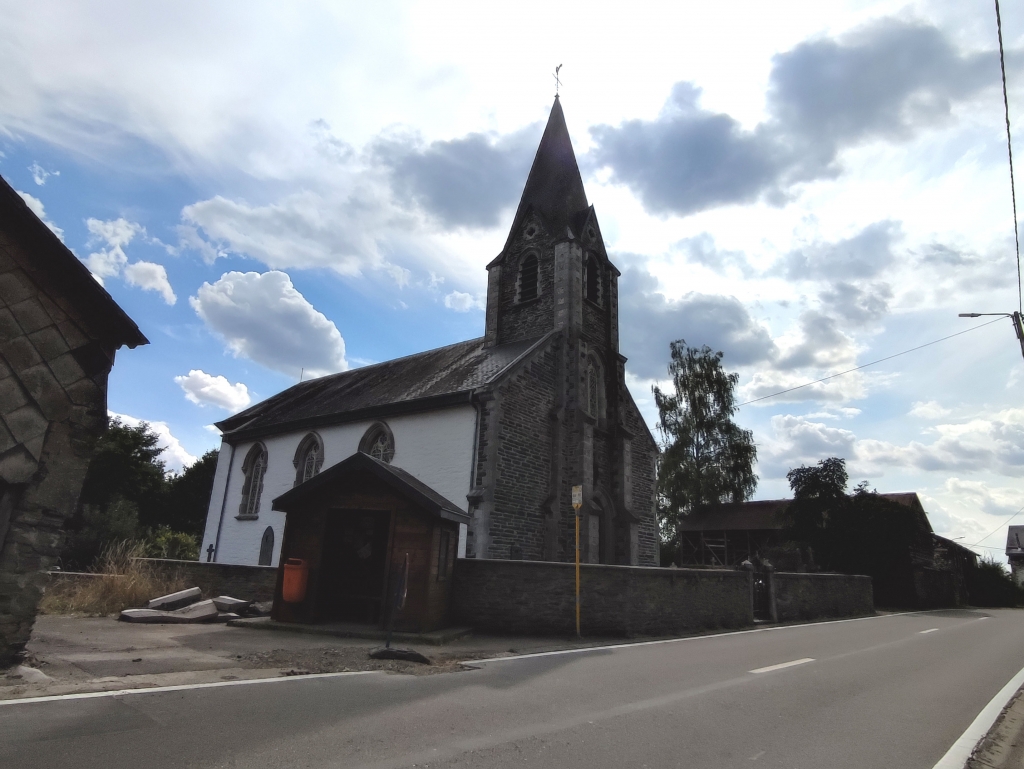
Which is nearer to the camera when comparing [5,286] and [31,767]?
[31,767]

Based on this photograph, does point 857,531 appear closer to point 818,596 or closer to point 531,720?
point 818,596

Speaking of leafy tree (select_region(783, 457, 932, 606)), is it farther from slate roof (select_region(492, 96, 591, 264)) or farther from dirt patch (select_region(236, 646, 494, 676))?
dirt patch (select_region(236, 646, 494, 676))

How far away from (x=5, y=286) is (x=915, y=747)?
32.2 ft

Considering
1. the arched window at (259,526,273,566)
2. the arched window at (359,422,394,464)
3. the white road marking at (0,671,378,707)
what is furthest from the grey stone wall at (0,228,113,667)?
the arched window at (259,526,273,566)

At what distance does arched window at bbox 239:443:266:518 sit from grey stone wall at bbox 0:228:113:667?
56.0ft

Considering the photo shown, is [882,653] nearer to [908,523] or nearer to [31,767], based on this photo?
[31,767]

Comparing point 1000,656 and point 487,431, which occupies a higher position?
point 487,431

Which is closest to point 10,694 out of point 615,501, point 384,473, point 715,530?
point 384,473

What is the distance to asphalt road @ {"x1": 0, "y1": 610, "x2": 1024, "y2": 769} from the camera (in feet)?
13.9

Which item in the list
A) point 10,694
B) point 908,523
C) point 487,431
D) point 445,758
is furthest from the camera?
point 908,523

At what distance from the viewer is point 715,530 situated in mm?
37312

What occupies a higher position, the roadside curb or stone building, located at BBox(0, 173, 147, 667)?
stone building, located at BBox(0, 173, 147, 667)

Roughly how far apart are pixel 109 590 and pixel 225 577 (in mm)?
2880

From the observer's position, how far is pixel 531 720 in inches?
211
